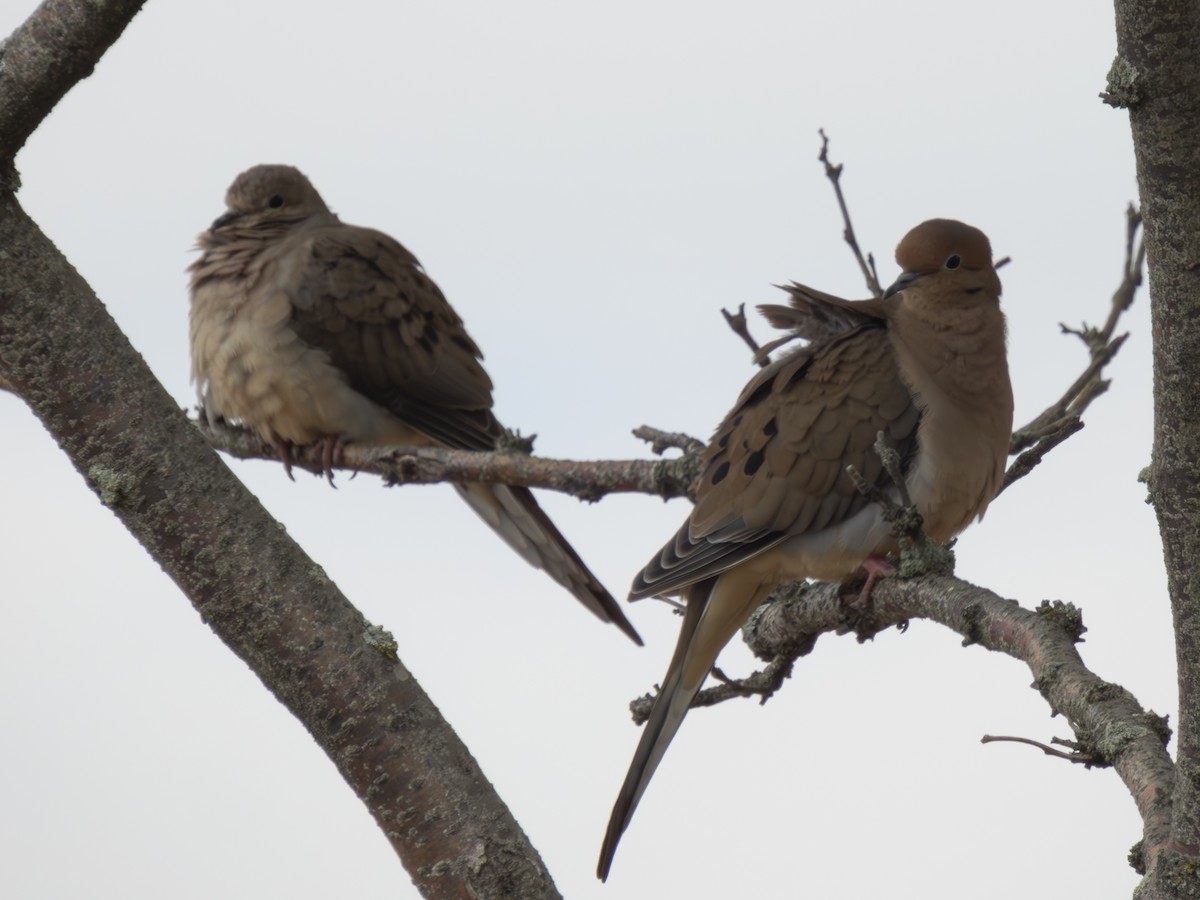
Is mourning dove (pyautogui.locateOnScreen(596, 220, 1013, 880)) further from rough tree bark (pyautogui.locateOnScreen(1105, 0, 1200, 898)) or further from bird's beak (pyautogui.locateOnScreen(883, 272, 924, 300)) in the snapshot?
rough tree bark (pyautogui.locateOnScreen(1105, 0, 1200, 898))

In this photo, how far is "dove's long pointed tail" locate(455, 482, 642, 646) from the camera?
4.02 meters

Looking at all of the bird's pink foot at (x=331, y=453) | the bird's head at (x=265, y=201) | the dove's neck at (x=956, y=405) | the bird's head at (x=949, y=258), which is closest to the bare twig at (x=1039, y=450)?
the dove's neck at (x=956, y=405)

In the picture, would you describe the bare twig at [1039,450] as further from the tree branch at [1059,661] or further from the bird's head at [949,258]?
the bird's head at [949,258]

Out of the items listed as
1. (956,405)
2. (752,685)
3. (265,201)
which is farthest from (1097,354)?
(265,201)

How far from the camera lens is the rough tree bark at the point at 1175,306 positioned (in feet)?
4.59

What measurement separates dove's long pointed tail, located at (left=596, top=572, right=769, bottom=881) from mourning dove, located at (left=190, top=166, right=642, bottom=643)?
0.75 m

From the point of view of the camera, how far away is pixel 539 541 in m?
4.28

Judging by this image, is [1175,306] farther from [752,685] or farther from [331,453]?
[331,453]

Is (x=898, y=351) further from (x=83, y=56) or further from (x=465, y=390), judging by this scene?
(x=83, y=56)

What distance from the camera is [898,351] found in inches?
134

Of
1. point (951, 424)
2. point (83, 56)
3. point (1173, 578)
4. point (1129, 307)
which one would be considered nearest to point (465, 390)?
point (951, 424)

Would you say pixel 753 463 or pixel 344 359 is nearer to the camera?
pixel 753 463

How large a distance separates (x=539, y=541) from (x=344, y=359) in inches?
32.1

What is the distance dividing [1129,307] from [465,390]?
6.65ft
